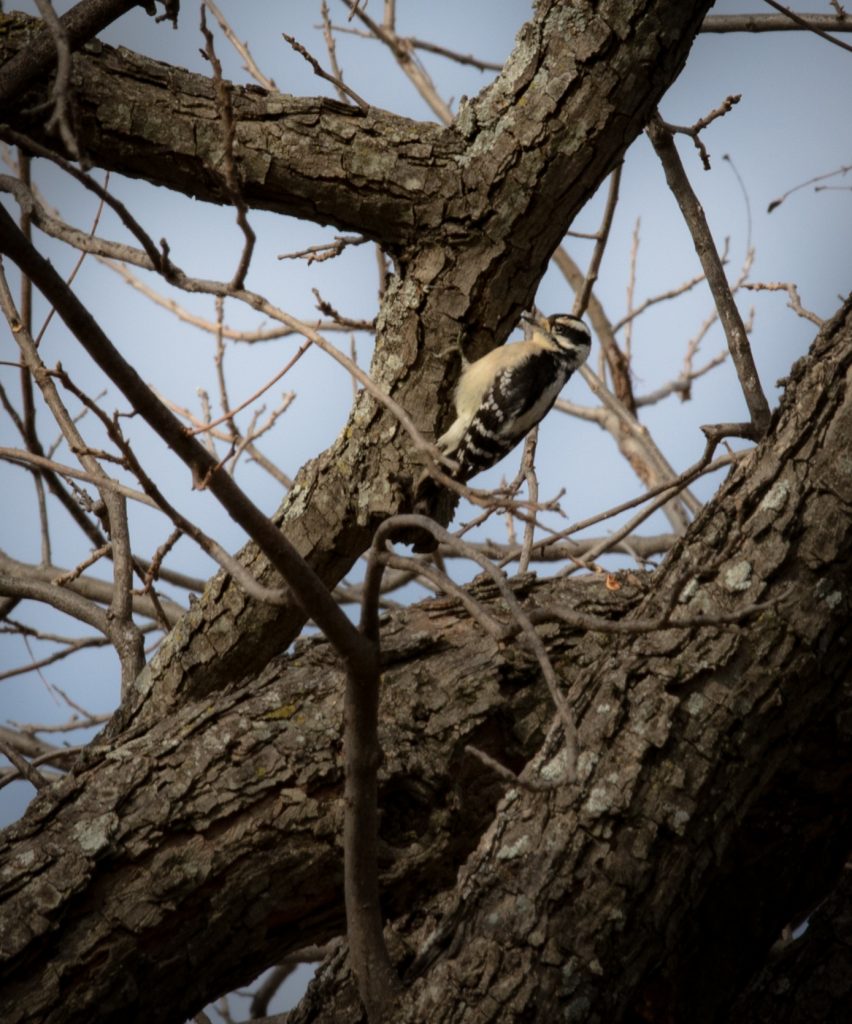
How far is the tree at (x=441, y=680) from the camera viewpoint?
2461mm

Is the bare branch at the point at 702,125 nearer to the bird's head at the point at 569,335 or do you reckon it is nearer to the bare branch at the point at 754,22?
the bare branch at the point at 754,22

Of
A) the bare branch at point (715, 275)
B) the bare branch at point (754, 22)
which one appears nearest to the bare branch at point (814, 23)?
the bare branch at point (754, 22)

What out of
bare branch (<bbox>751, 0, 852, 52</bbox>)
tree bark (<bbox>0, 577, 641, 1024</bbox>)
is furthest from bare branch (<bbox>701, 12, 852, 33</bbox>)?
tree bark (<bbox>0, 577, 641, 1024</bbox>)

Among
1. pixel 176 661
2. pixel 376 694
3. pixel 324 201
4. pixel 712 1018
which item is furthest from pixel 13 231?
pixel 712 1018

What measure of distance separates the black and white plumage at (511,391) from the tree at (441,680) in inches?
24.8

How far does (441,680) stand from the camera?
3240 millimetres

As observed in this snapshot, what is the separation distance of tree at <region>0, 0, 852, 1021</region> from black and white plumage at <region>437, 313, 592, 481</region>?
0.63 meters

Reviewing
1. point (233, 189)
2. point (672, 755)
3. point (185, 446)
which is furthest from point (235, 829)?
point (233, 189)

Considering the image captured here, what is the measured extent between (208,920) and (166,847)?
208 millimetres

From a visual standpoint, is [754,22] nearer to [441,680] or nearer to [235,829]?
[441,680]

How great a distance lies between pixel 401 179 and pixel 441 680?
144 cm

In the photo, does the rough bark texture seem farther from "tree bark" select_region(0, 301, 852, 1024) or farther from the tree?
"tree bark" select_region(0, 301, 852, 1024)

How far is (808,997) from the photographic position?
294 cm

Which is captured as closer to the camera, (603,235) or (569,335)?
(603,235)
